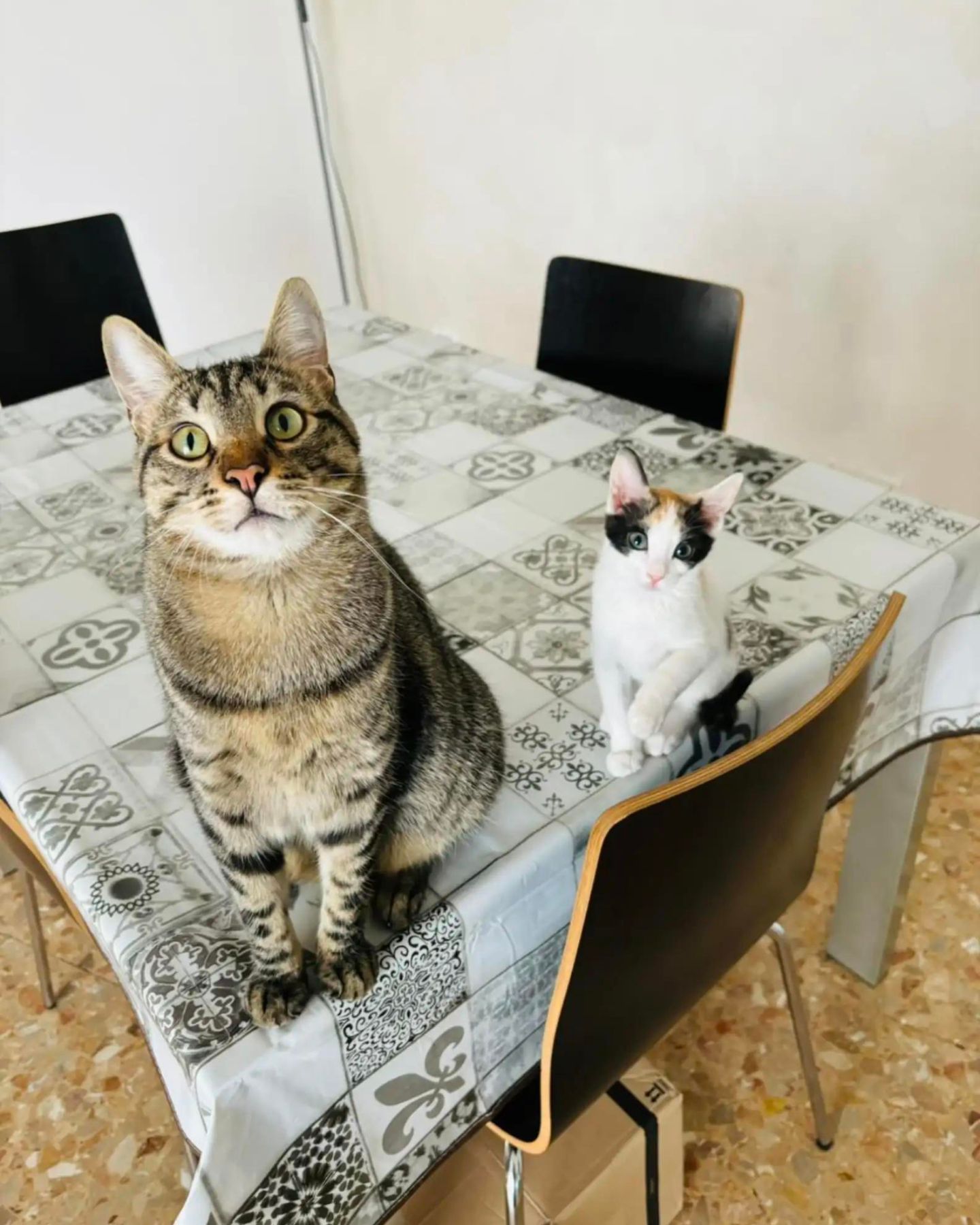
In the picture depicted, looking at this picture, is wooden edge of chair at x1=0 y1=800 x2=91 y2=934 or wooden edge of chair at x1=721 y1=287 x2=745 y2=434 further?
wooden edge of chair at x1=721 y1=287 x2=745 y2=434

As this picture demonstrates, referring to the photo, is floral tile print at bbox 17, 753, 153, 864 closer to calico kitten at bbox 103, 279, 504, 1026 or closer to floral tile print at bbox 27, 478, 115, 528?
calico kitten at bbox 103, 279, 504, 1026

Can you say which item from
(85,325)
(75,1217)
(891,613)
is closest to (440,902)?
(891,613)

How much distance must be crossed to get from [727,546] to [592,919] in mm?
622

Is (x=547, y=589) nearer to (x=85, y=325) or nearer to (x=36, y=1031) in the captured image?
(x=36, y=1031)

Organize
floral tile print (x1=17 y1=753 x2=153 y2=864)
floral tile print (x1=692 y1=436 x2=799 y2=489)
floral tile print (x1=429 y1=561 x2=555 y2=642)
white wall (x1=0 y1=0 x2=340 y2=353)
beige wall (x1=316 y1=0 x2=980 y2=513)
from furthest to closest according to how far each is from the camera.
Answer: white wall (x1=0 y1=0 x2=340 y2=353)
beige wall (x1=316 y1=0 x2=980 y2=513)
floral tile print (x1=692 y1=436 x2=799 y2=489)
floral tile print (x1=429 y1=561 x2=555 y2=642)
floral tile print (x1=17 y1=753 x2=153 y2=864)

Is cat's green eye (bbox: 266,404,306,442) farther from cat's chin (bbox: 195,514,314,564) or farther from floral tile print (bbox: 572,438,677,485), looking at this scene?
floral tile print (bbox: 572,438,677,485)

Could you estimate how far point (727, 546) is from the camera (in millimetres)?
1107

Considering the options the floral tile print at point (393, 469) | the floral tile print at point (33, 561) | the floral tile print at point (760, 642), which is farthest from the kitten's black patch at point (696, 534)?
the floral tile print at point (33, 561)

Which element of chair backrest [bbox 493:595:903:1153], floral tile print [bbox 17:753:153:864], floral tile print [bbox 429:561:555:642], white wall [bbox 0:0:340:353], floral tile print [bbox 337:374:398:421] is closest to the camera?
chair backrest [bbox 493:595:903:1153]

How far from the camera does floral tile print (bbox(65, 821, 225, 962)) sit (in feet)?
2.32

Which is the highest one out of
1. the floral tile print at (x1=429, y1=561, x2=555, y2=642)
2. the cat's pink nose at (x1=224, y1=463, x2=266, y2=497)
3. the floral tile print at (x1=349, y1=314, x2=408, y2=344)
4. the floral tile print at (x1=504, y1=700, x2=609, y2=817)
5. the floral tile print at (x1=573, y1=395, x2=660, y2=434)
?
the cat's pink nose at (x1=224, y1=463, x2=266, y2=497)

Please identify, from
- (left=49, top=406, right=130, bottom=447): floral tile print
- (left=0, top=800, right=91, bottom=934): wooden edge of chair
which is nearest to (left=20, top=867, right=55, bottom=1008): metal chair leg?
(left=0, top=800, right=91, bottom=934): wooden edge of chair

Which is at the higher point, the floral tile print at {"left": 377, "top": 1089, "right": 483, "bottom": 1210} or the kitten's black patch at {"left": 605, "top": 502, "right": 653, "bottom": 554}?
the kitten's black patch at {"left": 605, "top": 502, "right": 653, "bottom": 554}

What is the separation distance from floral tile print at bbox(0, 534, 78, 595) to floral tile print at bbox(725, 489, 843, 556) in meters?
0.87
